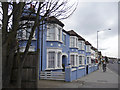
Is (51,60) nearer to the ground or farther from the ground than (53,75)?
farther from the ground

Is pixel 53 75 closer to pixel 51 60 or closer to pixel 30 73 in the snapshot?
pixel 51 60

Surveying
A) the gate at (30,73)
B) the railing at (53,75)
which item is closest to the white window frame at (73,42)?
the railing at (53,75)

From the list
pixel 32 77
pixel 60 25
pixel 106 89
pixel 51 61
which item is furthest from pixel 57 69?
pixel 32 77

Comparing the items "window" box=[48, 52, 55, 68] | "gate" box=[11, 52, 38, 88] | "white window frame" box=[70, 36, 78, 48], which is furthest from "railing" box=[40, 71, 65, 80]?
"white window frame" box=[70, 36, 78, 48]

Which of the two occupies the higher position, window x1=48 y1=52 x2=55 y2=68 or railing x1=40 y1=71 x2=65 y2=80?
window x1=48 y1=52 x2=55 y2=68

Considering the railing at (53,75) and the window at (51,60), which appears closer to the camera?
the railing at (53,75)

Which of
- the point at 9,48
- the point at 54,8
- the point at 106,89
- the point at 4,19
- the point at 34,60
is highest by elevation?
the point at 54,8

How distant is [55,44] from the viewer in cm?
1522

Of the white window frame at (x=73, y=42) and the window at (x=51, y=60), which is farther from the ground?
the white window frame at (x=73, y=42)

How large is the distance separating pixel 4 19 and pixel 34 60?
2.81 m

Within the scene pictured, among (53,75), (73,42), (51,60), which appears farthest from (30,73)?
(73,42)

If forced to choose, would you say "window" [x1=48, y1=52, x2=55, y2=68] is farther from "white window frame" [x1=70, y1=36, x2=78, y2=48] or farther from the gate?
"white window frame" [x1=70, y1=36, x2=78, y2=48]

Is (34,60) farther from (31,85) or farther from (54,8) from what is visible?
(54,8)

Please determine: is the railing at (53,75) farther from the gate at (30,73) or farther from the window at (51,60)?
the gate at (30,73)
